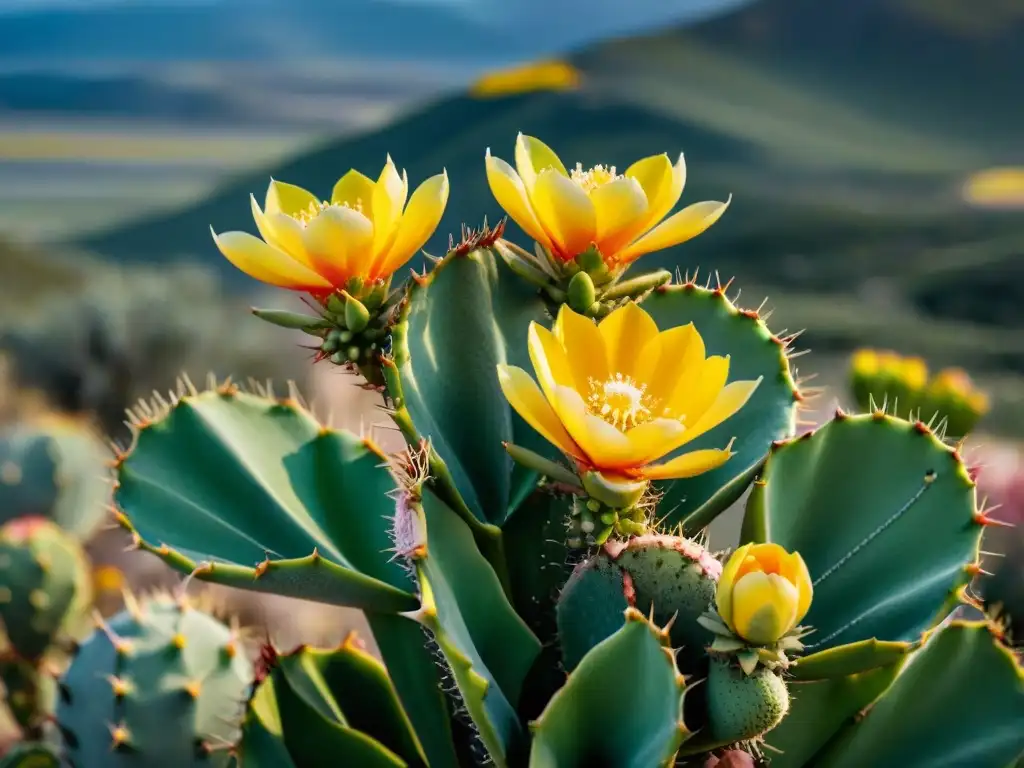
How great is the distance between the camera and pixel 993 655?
1.00 metres

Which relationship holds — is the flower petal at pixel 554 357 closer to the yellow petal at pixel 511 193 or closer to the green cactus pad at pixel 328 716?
the yellow petal at pixel 511 193

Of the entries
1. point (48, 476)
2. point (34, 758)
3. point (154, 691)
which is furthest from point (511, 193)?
point (48, 476)

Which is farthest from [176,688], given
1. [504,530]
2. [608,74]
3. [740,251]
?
[608,74]

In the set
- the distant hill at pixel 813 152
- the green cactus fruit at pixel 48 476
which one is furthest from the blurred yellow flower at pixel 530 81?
the green cactus fruit at pixel 48 476

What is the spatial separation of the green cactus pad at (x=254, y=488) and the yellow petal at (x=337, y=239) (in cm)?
20

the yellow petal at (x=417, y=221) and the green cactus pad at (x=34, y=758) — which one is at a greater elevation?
the yellow petal at (x=417, y=221)

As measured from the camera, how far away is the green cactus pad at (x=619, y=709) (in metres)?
0.73

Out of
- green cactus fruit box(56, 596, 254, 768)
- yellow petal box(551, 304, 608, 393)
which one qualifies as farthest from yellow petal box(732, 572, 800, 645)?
green cactus fruit box(56, 596, 254, 768)

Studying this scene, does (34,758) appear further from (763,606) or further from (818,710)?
(763,606)

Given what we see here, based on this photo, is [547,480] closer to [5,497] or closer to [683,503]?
[683,503]

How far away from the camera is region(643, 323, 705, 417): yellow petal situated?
2.73 feet

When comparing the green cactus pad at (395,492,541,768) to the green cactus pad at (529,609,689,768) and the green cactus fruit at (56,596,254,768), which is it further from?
the green cactus fruit at (56,596,254,768)

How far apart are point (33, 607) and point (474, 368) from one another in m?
1.56

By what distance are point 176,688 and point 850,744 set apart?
0.87m
